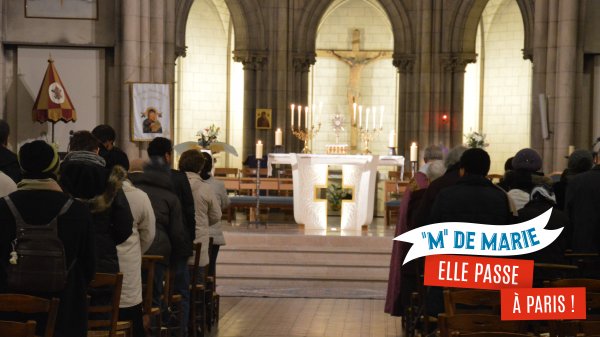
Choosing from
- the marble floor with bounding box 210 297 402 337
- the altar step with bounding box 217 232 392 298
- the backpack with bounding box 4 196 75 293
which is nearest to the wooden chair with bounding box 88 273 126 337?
the backpack with bounding box 4 196 75 293

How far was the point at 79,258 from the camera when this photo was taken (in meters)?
5.39

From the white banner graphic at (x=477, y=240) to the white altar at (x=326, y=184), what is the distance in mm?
11052

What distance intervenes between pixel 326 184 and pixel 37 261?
37.9 ft

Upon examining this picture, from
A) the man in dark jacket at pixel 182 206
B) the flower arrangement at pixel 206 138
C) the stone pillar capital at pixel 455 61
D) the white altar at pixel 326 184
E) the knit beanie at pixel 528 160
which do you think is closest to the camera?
the knit beanie at pixel 528 160

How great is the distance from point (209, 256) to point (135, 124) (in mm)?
6207

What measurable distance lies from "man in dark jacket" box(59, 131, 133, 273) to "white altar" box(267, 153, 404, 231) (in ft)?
33.1

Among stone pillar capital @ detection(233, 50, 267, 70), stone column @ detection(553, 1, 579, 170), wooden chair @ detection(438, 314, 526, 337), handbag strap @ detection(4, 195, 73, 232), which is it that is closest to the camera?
wooden chair @ detection(438, 314, 526, 337)

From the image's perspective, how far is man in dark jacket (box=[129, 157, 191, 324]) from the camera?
25.1 feet

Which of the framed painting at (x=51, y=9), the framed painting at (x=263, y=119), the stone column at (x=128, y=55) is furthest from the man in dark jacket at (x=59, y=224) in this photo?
the framed painting at (x=263, y=119)

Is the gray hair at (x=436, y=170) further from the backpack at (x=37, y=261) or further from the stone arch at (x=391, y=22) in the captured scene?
the stone arch at (x=391, y=22)

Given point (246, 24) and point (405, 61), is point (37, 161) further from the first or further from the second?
point (405, 61)

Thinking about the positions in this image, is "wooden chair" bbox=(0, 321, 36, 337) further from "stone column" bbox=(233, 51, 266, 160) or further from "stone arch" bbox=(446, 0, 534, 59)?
"stone arch" bbox=(446, 0, 534, 59)

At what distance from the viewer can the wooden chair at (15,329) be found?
14.9ft

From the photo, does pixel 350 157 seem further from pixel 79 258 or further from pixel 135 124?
pixel 79 258
